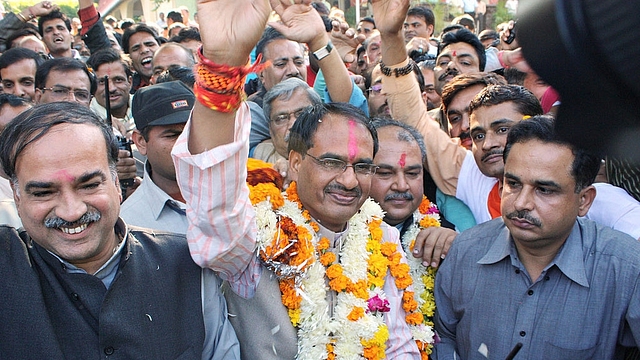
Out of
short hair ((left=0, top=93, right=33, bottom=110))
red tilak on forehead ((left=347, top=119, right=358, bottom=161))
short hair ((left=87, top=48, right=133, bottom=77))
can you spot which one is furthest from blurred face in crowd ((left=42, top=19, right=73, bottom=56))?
red tilak on forehead ((left=347, top=119, right=358, bottom=161))

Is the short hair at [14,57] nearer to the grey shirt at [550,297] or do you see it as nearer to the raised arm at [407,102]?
the raised arm at [407,102]

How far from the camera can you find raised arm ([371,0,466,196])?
3.55 metres

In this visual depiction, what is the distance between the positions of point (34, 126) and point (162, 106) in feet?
3.58

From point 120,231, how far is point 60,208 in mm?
261

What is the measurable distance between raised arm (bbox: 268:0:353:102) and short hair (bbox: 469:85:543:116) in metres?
0.95

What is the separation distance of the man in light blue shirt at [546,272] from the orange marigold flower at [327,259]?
56 centimetres

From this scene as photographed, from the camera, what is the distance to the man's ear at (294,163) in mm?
2828

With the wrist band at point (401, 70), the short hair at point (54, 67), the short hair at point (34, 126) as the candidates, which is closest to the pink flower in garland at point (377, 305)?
the short hair at point (34, 126)

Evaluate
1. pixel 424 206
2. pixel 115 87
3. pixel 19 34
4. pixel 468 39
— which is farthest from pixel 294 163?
pixel 19 34

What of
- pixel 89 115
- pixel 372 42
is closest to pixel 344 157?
pixel 89 115

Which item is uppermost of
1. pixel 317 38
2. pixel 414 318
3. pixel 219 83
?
pixel 219 83

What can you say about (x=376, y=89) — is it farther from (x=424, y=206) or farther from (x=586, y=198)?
(x=586, y=198)

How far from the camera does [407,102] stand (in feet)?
12.4

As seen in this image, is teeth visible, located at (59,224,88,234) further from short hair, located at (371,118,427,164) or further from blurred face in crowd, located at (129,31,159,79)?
blurred face in crowd, located at (129,31,159,79)
